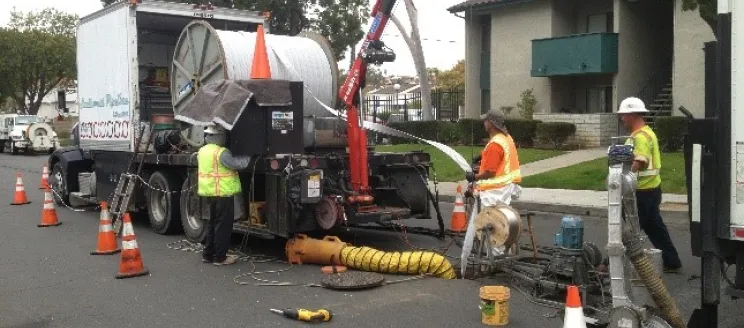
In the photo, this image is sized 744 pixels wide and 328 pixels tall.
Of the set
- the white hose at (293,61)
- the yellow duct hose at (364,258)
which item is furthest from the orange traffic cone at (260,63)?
the yellow duct hose at (364,258)

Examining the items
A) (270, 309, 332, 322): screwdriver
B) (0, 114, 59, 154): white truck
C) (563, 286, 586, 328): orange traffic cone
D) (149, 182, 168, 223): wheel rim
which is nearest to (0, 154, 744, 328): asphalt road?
(270, 309, 332, 322): screwdriver

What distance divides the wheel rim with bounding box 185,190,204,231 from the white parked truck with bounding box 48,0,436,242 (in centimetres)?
2

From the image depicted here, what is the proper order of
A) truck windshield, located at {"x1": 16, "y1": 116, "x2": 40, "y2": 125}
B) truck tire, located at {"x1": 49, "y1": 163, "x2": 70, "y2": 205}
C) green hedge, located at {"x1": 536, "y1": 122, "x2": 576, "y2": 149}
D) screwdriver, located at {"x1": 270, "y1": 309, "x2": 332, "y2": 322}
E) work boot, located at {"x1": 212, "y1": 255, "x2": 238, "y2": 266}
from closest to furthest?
screwdriver, located at {"x1": 270, "y1": 309, "x2": 332, "y2": 322} → work boot, located at {"x1": 212, "y1": 255, "x2": 238, "y2": 266} → truck tire, located at {"x1": 49, "y1": 163, "x2": 70, "y2": 205} → green hedge, located at {"x1": 536, "y1": 122, "x2": 576, "y2": 149} → truck windshield, located at {"x1": 16, "y1": 116, "x2": 40, "y2": 125}

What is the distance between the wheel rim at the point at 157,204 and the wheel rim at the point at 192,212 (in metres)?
0.86

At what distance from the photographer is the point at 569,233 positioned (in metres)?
6.57

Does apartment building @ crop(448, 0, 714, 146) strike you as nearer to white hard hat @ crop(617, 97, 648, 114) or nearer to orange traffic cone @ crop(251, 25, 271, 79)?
orange traffic cone @ crop(251, 25, 271, 79)

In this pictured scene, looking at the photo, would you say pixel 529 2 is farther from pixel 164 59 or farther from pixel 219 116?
pixel 219 116

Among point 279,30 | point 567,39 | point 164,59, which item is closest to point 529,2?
point 567,39

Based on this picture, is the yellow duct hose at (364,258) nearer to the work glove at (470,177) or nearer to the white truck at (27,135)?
the work glove at (470,177)

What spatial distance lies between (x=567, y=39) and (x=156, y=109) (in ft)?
55.8

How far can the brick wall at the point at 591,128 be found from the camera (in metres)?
24.2

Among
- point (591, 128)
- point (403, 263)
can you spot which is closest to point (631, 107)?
point (403, 263)

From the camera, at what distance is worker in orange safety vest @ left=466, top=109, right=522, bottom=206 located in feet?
25.1

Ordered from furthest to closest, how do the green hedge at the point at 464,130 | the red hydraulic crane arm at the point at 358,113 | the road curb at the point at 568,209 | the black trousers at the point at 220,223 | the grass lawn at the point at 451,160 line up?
the green hedge at the point at 464,130 → the grass lawn at the point at 451,160 → the road curb at the point at 568,209 → the red hydraulic crane arm at the point at 358,113 → the black trousers at the point at 220,223
